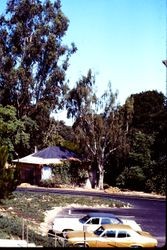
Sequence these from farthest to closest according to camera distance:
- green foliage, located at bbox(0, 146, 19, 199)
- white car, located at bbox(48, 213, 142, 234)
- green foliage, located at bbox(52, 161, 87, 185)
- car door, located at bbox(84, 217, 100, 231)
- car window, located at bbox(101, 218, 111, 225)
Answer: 1. green foliage, located at bbox(52, 161, 87, 185)
2. car window, located at bbox(101, 218, 111, 225)
3. car door, located at bbox(84, 217, 100, 231)
4. white car, located at bbox(48, 213, 142, 234)
5. green foliage, located at bbox(0, 146, 19, 199)

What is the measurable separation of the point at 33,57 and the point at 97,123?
41.5 ft

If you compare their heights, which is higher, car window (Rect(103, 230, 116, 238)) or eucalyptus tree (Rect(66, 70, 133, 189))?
eucalyptus tree (Rect(66, 70, 133, 189))

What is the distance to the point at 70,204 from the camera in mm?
32312

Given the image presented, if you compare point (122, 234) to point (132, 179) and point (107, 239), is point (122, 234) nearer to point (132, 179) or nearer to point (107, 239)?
point (107, 239)

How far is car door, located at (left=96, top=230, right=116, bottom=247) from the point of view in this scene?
15.9 meters

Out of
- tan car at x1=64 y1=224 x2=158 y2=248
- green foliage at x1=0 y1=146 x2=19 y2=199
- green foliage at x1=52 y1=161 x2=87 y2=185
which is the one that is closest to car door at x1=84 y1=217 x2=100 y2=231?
tan car at x1=64 y1=224 x2=158 y2=248

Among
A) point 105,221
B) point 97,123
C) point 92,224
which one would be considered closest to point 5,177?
point 92,224

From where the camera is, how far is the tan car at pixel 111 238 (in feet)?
52.0

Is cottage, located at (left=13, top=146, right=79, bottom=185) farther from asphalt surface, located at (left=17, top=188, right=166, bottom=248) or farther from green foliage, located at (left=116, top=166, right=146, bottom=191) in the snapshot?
asphalt surface, located at (left=17, top=188, right=166, bottom=248)

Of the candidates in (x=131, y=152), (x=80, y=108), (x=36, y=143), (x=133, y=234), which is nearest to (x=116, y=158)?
(x=131, y=152)

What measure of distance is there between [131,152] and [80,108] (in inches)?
299

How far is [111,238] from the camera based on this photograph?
16.1 metres

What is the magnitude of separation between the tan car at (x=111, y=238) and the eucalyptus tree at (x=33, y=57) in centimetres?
3716

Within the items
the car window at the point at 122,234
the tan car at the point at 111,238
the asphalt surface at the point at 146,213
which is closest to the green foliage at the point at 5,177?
the tan car at the point at 111,238
